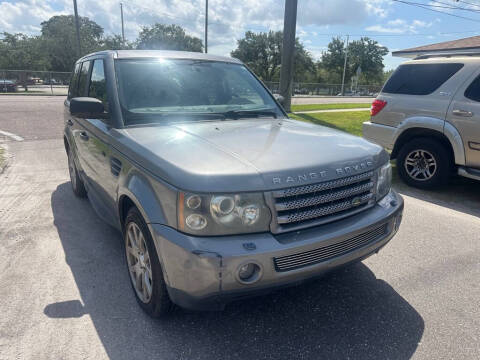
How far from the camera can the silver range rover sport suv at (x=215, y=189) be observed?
6.88 feet

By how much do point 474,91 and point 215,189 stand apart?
5.00 metres

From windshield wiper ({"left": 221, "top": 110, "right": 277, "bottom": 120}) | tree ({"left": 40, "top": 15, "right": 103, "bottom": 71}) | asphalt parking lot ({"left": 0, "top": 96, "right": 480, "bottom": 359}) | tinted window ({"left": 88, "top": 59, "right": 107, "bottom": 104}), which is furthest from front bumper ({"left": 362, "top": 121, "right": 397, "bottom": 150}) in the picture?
tree ({"left": 40, "top": 15, "right": 103, "bottom": 71})

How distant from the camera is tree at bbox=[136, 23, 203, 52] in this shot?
247 feet

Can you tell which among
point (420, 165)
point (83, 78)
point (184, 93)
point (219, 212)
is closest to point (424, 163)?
point (420, 165)

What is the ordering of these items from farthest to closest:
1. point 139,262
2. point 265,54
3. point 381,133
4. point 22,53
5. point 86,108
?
point 265,54, point 22,53, point 381,133, point 86,108, point 139,262

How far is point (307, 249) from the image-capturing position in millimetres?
2207

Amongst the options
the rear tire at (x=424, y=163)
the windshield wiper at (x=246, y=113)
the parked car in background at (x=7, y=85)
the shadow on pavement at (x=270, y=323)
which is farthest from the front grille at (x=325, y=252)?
the parked car in background at (x=7, y=85)

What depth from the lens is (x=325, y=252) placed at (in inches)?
91.3

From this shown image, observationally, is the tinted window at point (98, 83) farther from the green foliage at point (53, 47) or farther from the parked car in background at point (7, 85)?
the green foliage at point (53, 47)

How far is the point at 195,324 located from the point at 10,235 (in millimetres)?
2694

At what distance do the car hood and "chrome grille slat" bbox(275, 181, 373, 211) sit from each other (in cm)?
11

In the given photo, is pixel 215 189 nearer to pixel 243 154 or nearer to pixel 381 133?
pixel 243 154

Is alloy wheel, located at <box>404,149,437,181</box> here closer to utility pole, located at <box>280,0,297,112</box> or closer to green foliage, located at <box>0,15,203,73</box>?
utility pole, located at <box>280,0,297,112</box>

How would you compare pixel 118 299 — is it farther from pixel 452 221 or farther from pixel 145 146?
pixel 452 221
